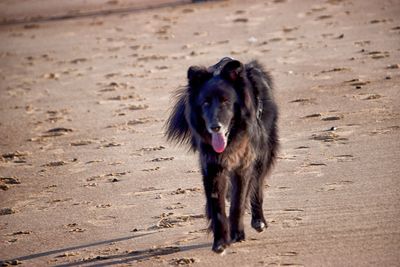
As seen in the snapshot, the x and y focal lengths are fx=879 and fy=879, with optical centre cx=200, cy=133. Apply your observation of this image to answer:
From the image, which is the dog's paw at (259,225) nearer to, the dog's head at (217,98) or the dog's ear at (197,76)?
the dog's head at (217,98)

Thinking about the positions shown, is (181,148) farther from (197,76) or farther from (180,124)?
(197,76)

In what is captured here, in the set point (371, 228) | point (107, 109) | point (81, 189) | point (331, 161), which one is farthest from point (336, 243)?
point (107, 109)

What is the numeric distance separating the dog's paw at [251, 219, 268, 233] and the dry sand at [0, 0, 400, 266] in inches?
3.3

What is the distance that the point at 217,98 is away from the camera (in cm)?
700

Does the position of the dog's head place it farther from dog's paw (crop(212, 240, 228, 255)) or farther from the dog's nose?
dog's paw (crop(212, 240, 228, 255))

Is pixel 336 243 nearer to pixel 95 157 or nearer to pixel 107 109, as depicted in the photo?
pixel 95 157

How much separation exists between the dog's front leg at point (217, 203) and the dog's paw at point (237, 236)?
0.64 feet

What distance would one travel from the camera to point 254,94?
7.48m

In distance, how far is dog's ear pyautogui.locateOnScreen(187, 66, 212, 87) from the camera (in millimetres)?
7188

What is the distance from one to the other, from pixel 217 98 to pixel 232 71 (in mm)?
307

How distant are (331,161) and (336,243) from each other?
8.93 feet

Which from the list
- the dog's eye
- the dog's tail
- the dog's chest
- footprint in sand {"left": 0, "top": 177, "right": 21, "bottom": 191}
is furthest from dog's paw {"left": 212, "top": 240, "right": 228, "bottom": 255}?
footprint in sand {"left": 0, "top": 177, "right": 21, "bottom": 191}

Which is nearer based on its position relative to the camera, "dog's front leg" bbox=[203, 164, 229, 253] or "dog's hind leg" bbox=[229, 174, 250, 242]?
"dog's front leg" bbox=[203, 164, 229, 253]

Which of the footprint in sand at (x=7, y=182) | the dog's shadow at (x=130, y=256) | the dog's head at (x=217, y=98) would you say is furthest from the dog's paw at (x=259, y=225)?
the footprint in sand at (x=7, y=182)
